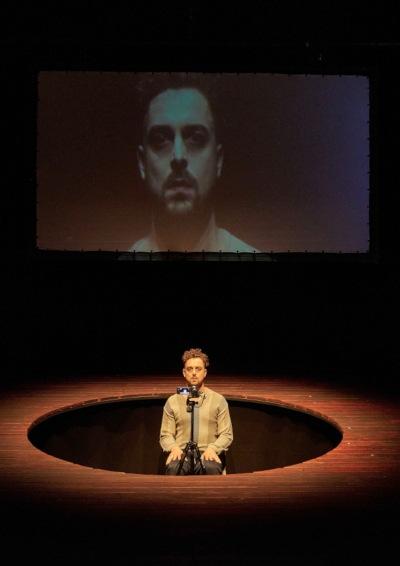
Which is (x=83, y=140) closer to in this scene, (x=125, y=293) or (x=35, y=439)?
(x=125, y=293)

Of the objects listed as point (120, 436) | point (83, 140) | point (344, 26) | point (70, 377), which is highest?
point (344, 26)

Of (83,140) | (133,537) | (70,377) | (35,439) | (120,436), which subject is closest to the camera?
(133,537)

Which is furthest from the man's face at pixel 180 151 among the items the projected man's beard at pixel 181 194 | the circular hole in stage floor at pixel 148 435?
the circular hole in stage floor at pixel 148 435

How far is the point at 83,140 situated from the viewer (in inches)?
260

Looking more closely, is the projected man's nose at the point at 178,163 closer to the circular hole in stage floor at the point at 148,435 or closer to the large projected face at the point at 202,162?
the large projected face at the point at 202,162

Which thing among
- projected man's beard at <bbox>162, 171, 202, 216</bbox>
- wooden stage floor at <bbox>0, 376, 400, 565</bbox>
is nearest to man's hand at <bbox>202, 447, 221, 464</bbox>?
wooden stage floor at <bbox>0, 376, 400, 565</bbox>

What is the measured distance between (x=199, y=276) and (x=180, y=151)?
1.29 metres

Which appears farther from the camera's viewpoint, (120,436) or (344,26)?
(344,26)

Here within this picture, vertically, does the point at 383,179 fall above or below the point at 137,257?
above

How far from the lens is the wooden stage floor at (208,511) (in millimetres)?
2352

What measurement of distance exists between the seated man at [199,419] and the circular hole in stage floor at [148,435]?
836mm

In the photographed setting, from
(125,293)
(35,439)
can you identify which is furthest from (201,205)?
(35,439)

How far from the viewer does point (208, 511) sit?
8.87 ft

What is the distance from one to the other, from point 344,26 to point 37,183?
3.35 metres
